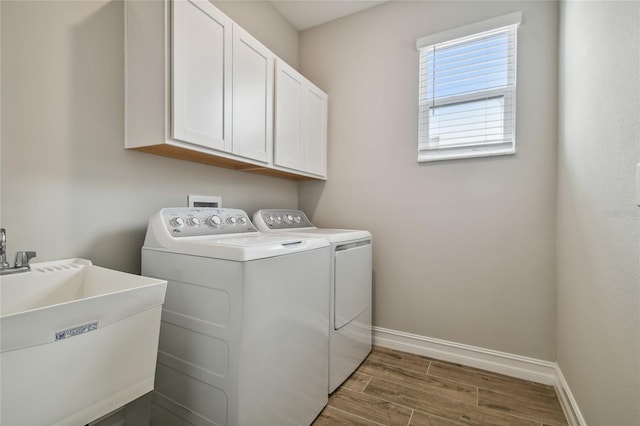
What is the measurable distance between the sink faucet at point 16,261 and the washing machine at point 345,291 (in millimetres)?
1132

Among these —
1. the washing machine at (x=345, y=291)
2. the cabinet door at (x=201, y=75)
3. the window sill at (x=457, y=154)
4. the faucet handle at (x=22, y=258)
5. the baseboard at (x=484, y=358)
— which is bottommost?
the baseboard at (x=484, y=358)

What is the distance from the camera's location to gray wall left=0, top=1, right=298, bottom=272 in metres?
1.08

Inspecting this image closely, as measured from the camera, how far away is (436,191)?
2113mm

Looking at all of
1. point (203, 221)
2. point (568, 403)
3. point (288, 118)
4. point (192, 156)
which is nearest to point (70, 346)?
point (203, 221)

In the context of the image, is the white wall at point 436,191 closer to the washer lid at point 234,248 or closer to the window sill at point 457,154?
the window sill at point 457,154

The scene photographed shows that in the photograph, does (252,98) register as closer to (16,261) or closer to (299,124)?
(299,124)

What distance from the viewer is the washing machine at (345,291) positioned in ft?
5.41

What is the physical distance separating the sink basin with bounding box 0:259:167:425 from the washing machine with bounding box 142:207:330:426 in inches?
9.1

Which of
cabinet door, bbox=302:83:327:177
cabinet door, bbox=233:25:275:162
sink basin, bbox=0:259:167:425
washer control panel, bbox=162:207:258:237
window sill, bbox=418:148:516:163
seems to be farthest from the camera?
cabinet door, bbox=302:83:327:177

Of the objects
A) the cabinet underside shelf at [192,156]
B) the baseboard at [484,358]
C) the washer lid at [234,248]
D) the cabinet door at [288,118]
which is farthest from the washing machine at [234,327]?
the baseboard at [484,358]

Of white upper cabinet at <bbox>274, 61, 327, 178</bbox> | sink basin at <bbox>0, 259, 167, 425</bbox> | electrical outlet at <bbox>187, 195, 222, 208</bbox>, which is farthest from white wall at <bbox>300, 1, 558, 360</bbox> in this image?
sink basin at <bbox>0, 259, 167, 425</bbox>

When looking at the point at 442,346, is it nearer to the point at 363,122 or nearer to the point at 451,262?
the point at 451,262

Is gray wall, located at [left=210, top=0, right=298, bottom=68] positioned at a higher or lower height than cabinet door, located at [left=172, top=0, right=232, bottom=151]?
higher

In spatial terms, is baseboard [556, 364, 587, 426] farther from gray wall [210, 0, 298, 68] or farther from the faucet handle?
gray wall [210, 0, 298, 68]
